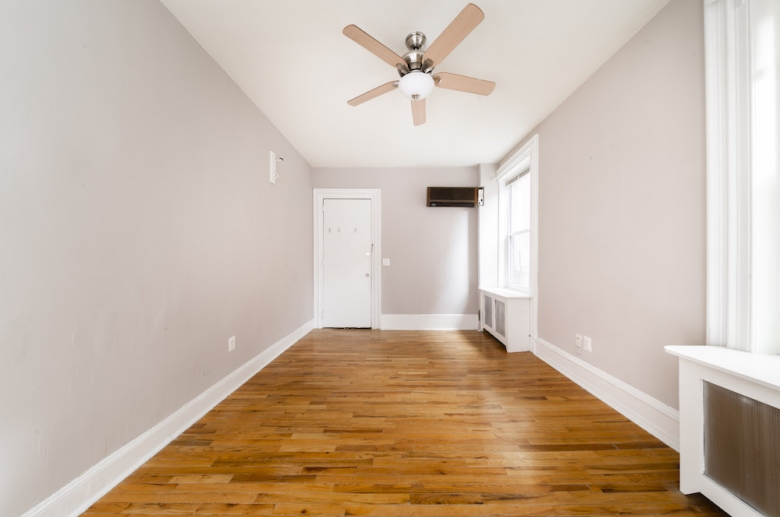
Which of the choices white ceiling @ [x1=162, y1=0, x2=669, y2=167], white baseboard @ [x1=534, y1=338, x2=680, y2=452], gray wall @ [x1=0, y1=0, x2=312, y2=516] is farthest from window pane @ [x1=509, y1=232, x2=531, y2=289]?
gray wall @ [x1=0, y1=0, x2=312, y2=516]

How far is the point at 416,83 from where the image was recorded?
1.83 meters

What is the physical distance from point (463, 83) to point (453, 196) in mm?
2375

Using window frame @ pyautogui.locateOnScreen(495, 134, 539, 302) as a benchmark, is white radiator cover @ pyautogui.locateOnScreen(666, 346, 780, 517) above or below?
below

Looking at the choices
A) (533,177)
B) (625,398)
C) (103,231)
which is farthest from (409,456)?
(533,177)

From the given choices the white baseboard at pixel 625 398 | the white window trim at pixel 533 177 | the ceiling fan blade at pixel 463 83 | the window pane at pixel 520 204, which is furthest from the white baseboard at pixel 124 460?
the window pane at pixel 520 204

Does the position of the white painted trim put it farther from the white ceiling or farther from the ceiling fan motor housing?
the ceiling fan motor housing

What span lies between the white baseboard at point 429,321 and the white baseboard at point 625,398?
1661 mm

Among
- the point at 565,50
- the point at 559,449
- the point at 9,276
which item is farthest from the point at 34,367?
the point at 565,50

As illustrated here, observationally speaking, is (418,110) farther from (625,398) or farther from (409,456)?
(625,398)

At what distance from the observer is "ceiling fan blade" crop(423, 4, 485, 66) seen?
142 centimetres

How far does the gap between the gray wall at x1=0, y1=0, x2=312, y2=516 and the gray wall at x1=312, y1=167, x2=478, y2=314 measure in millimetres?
2469

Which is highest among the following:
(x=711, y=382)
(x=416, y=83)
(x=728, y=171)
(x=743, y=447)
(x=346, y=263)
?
(x=416, y=83)

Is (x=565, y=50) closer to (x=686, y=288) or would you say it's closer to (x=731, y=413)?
(x=686, y=288)

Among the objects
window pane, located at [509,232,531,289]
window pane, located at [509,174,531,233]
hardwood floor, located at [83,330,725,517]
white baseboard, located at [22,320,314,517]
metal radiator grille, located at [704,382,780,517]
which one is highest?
window pane, located at [509,174,531,233]
